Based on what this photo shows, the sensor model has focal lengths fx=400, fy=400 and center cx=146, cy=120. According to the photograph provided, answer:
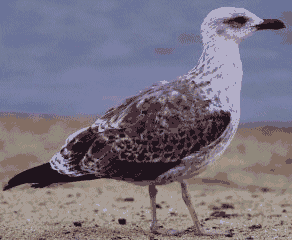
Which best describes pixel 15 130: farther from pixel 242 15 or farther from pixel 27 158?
pixel 242 15

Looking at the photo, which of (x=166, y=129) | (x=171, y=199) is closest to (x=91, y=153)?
(x=166, y=129)

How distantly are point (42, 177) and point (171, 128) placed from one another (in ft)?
8.10

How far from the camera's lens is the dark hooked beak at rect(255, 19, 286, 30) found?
295 inches

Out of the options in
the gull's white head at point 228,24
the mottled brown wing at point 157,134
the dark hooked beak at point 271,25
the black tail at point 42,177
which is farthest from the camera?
the dark hooked beak at point 271,25

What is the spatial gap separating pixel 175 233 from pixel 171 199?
388cm

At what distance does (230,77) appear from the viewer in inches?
276

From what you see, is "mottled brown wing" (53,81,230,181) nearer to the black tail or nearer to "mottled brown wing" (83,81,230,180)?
"mottled brown wing" (83,81,230,180)

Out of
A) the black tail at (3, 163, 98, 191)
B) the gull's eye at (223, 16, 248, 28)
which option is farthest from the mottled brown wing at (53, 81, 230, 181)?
the gull's eye at (223, 16, 248, 28)

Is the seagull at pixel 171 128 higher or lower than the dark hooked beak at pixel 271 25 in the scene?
lower

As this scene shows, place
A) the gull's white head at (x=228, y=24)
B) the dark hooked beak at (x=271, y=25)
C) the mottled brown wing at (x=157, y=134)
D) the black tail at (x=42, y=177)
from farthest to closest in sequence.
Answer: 1. the dark hooked beak at (x=271, y=25)
2. the gull's white head at (x=228, y=24)
3. the black tail at (x=42, y=177)
4. the mottled brown wing at (x=157, y=134)

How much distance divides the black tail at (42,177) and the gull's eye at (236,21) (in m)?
3.72

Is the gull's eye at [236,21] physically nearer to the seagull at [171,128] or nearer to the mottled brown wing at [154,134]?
the seagull at [171,128]

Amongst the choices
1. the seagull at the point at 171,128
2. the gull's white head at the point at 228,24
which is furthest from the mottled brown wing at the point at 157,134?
the gull's white head at the point at 228,24

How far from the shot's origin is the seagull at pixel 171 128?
662 cm
